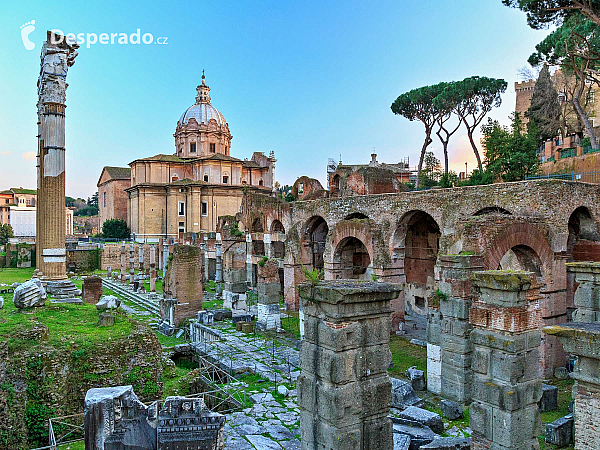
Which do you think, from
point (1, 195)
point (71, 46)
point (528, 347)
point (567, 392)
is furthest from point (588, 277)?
point (1, 195)

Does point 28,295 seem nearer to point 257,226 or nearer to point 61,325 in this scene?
point 61,325

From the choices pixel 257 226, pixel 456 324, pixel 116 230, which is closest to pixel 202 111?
pixel 116 230

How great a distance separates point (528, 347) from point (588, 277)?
2.02 metres

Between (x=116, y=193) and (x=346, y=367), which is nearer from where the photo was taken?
(x=346, y=367)

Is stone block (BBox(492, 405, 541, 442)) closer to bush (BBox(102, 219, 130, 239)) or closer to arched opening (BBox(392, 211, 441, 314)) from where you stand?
arched opening (BBox(392, 211, 441, 314))

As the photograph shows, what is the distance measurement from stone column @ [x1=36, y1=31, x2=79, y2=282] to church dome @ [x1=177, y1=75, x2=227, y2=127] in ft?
Result: 104

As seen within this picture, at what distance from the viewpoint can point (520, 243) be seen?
30.4 ft

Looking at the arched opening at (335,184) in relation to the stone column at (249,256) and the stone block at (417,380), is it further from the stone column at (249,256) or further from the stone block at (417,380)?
the stone block at (417,380)

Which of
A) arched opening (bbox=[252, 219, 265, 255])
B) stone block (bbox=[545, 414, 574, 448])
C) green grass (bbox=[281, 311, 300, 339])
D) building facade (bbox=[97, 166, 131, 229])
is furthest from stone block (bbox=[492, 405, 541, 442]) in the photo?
building facade (bbox=[97, 166, 131, 229])

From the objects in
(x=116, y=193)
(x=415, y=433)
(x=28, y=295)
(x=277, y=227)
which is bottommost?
(x=415, y=433)

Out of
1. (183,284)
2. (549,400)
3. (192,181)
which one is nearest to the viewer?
(549,400)

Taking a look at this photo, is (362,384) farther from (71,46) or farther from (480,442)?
(71,46)

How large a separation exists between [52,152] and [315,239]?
35.1ft

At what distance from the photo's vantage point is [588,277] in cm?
617
